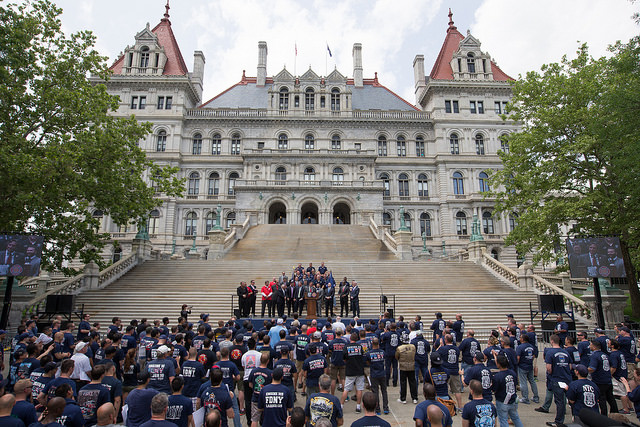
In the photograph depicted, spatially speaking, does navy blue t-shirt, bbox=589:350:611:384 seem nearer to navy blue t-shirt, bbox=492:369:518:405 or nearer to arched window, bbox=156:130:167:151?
navy blue t-shirt, bbox=492:369:518:405

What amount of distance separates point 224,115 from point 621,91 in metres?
41.6

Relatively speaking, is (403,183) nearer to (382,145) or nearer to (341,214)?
(382,145)

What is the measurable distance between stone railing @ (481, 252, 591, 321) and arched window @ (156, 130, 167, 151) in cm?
3735

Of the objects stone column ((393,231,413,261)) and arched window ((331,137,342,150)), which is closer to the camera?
stone column ((393,231,413,261))

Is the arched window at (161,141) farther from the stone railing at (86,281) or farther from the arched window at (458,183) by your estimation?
the arched window at (458,183)

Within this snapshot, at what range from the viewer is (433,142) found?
1924 inches

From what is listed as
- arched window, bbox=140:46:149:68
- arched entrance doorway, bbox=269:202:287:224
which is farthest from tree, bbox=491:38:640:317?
arched window, bbox=140:46:149:68

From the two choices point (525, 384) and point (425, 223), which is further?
point (425, 223)

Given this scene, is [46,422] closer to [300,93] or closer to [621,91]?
[621,91]

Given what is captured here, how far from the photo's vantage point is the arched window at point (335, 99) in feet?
164

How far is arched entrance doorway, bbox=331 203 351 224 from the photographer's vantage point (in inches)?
1730

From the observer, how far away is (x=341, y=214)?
4672cm

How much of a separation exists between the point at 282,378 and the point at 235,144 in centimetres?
4413

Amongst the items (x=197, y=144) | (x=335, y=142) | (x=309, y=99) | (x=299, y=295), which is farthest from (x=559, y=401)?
(x=197, y=144)
